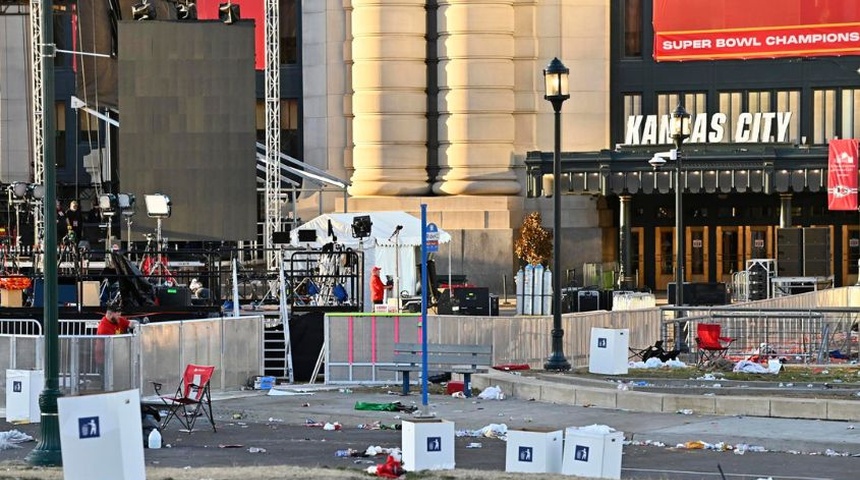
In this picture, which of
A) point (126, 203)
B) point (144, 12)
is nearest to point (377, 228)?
point (144, 12)

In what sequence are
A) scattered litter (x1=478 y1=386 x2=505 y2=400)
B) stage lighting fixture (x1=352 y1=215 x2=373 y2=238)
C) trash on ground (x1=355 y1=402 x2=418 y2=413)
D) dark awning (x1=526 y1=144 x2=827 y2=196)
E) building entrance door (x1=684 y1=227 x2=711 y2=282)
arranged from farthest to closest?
building entrance door (x1=684 y1=227 x2=711 y2=282) < dark awning (x1=526 y1=144 x2=827 y2=196) < stage lighting fixture (x1=352 y1=215 x2=373 y2=238) < scattered litter (x1=478 y1=386 x2=505 y2=400) < trash on ground (x1=355 y1=402 x2=418 y2=413)

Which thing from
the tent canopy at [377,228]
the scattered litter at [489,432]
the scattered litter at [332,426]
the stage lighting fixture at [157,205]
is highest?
the stage lighting fixture at [157,205]

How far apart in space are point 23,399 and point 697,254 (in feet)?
135

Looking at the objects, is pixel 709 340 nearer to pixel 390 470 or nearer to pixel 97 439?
pixel 390 470

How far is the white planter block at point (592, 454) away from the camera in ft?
53.6

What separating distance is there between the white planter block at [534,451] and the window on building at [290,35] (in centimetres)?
4968

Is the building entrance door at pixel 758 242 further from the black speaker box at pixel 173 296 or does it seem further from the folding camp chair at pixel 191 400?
the folding camp chair at pixel 191 400

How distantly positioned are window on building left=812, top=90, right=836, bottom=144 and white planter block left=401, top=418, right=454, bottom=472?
4548cm

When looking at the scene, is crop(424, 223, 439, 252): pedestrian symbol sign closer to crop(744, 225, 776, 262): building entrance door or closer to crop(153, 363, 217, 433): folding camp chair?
crop(153, 363, 217, 433): folding camp chair

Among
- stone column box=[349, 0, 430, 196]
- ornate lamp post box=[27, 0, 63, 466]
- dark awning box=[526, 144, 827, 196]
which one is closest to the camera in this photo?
ornate lamp post box=[27, 0, 63, 466]

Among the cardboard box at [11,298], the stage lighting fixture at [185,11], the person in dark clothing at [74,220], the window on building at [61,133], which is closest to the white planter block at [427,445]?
the cardboard box at [11,298]

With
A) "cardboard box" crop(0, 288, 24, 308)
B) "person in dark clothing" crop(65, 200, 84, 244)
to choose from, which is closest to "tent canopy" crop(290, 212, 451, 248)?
"person in dark clothing" crop(65, 200, 84, 244)

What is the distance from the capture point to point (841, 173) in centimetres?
5731

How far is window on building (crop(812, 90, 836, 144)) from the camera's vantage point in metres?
60.5
